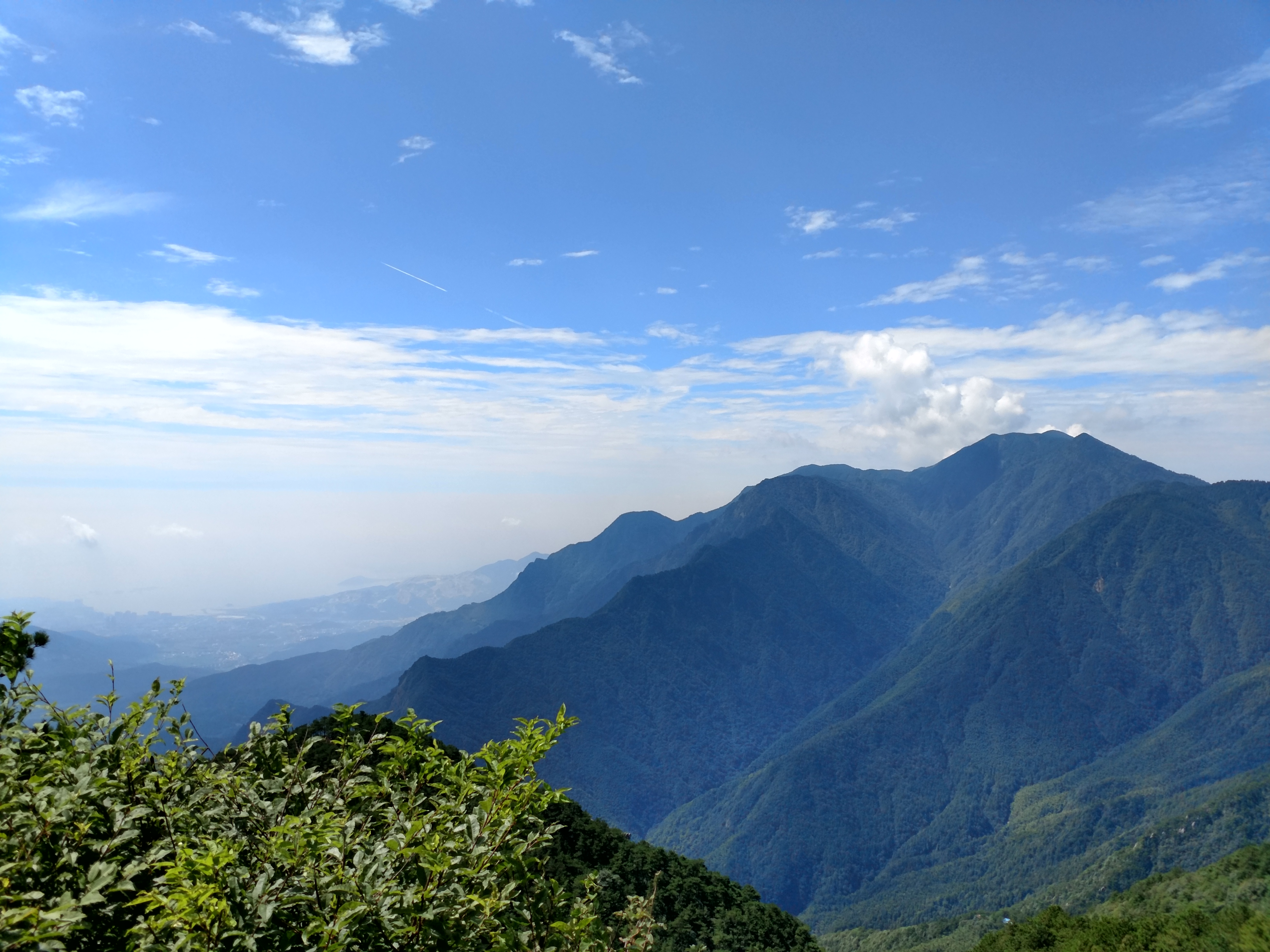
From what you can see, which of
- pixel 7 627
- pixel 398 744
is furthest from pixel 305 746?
pixel 7 627

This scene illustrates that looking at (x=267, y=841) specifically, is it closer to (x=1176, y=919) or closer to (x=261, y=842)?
(x=261, y=842)

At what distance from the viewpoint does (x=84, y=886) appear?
14.9 ft

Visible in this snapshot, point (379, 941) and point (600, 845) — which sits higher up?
point (379, 941)

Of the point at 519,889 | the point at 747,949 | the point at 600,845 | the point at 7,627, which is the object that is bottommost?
the point at 747,949

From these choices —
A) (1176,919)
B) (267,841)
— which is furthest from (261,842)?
(1176,919)

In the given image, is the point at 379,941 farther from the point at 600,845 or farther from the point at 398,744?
the point at 600,845

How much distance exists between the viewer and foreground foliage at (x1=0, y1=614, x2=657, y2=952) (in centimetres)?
454

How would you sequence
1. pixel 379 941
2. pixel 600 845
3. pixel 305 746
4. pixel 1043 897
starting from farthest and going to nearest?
pixel 1043 897 → pixel 600 845 → pixel 305 746 → pixel 379 941

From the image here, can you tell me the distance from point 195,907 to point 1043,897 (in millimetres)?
224570

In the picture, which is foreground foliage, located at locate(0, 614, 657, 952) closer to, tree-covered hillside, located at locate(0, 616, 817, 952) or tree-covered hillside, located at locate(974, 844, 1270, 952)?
tree-covered hillside, located at locate(0, 616, 817, 952)

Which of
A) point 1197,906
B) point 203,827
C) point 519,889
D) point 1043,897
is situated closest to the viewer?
point 203,827

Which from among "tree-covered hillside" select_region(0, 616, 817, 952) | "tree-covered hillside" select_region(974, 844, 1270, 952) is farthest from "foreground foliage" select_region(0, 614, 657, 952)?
"tree-covered hillside" select_region(974, 844, 1270, 952)

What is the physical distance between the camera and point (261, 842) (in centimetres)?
574

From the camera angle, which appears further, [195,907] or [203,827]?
[203,827]
